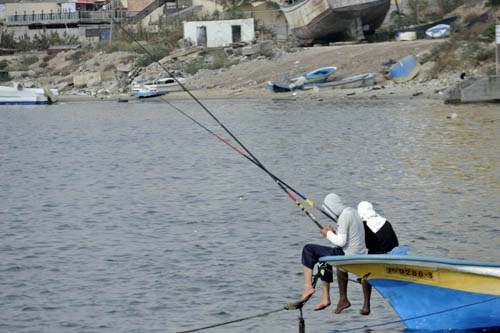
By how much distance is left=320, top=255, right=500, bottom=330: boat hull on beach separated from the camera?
25.3ft

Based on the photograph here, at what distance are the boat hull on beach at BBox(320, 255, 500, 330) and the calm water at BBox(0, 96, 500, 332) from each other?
661 millimetres

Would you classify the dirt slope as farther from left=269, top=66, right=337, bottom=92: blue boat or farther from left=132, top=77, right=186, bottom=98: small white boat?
left=269, top=66, right=337, bottom=92: blue boat

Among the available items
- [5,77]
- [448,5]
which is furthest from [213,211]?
[5,77]

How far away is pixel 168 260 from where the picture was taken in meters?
12.7

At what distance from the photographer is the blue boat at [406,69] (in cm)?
4091

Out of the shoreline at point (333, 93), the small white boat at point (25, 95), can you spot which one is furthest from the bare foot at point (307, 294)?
the small white boat at point (25, 95)

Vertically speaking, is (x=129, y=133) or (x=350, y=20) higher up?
(x=350, y=20)

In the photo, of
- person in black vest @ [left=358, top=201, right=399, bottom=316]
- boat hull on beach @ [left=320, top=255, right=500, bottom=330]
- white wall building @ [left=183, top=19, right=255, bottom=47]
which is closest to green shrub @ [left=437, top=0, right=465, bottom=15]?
white wall building @ [left=183, top=19, right=255, bottom=47]

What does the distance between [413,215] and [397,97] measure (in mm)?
24617

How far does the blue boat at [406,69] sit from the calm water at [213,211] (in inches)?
245

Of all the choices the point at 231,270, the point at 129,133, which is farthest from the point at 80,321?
the point at 129,133

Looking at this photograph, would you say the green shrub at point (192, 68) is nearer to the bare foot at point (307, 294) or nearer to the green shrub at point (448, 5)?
the green shrub at point (448, 5)

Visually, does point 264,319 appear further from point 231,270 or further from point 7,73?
point 7,73

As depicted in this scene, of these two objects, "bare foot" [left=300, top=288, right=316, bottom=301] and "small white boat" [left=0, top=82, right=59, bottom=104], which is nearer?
"bare foot" [left=300, top=288, right=316, bottom=301]
